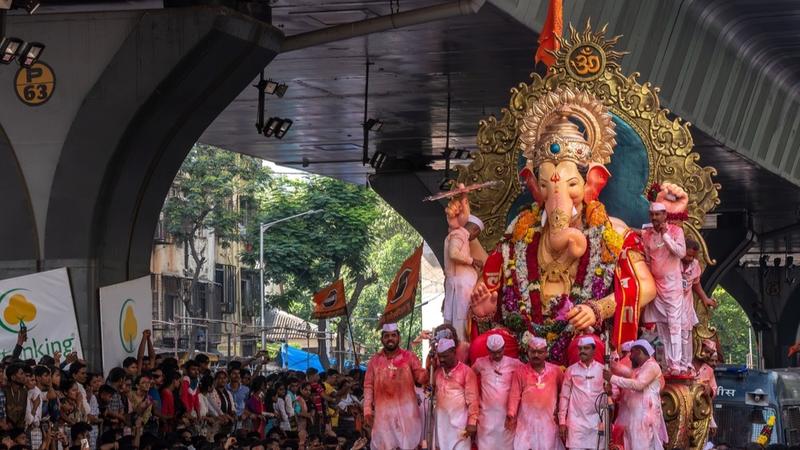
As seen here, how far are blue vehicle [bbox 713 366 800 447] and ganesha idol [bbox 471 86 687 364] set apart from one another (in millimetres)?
6517

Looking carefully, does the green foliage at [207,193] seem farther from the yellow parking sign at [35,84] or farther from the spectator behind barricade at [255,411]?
the yellow parking sign at [35,84]

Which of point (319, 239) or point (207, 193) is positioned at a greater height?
point (207, 193)

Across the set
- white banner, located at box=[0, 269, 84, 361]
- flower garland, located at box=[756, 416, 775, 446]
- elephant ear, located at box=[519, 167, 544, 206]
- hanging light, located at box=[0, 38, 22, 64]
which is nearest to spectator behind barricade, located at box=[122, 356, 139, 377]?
white banner, located at box=[0, 269, 84, 361]

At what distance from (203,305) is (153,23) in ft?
142

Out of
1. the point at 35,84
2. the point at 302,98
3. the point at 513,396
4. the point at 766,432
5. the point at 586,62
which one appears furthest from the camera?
the point at 302,98

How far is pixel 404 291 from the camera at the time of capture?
910 inches

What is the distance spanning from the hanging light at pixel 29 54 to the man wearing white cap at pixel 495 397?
21.6ft

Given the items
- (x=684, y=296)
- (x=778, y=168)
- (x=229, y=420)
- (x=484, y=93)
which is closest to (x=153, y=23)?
(x=229, y=420)

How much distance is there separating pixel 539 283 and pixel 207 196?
42.0 meters

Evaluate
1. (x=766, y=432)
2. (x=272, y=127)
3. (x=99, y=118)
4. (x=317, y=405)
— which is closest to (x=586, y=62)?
(x=766, y=432)

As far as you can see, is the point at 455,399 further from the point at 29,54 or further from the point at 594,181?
the point at 29,54

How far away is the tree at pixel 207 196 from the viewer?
2170 inches

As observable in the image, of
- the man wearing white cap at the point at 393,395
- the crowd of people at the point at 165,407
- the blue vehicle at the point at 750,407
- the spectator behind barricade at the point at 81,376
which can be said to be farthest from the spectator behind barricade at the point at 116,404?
the blue vehicle at the point at 750,407

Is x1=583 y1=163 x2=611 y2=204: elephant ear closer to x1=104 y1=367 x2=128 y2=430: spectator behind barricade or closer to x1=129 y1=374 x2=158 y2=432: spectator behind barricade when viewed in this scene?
x1=104 y1=367 x2=128 y2=430: spectator behind barricade
